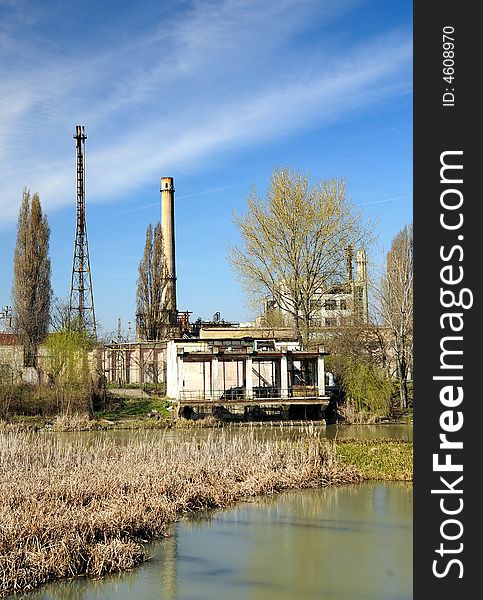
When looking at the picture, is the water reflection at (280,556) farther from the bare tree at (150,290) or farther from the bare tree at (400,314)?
the bare tree at (150,290)

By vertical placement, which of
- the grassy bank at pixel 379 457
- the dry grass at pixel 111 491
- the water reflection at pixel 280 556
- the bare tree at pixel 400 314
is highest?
the bare tree at pixel 400 314

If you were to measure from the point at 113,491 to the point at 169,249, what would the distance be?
1295 inches

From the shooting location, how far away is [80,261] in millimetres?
40625

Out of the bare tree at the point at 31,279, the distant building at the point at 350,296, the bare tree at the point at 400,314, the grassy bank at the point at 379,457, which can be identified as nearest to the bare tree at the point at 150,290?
the bare tree at the point at 31,279

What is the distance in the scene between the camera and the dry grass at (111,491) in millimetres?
9445

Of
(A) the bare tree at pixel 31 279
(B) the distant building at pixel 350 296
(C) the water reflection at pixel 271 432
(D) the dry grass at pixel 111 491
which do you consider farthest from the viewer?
(A) the bare tree at pixel 31 279

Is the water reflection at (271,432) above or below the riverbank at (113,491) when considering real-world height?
below

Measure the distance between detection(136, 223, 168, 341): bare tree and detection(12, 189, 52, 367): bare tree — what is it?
691cm

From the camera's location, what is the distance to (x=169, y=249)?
44406mm

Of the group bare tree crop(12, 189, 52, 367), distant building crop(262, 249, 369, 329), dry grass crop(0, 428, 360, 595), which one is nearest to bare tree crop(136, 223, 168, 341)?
bare tree crop(12, 189, 52, 367)

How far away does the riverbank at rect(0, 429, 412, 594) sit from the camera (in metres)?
9.45

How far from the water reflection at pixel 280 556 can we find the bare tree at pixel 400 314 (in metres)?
16.5

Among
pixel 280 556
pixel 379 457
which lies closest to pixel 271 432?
pixel 379 457

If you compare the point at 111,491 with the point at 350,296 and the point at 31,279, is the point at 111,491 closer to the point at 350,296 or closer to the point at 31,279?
the point at 350,296
